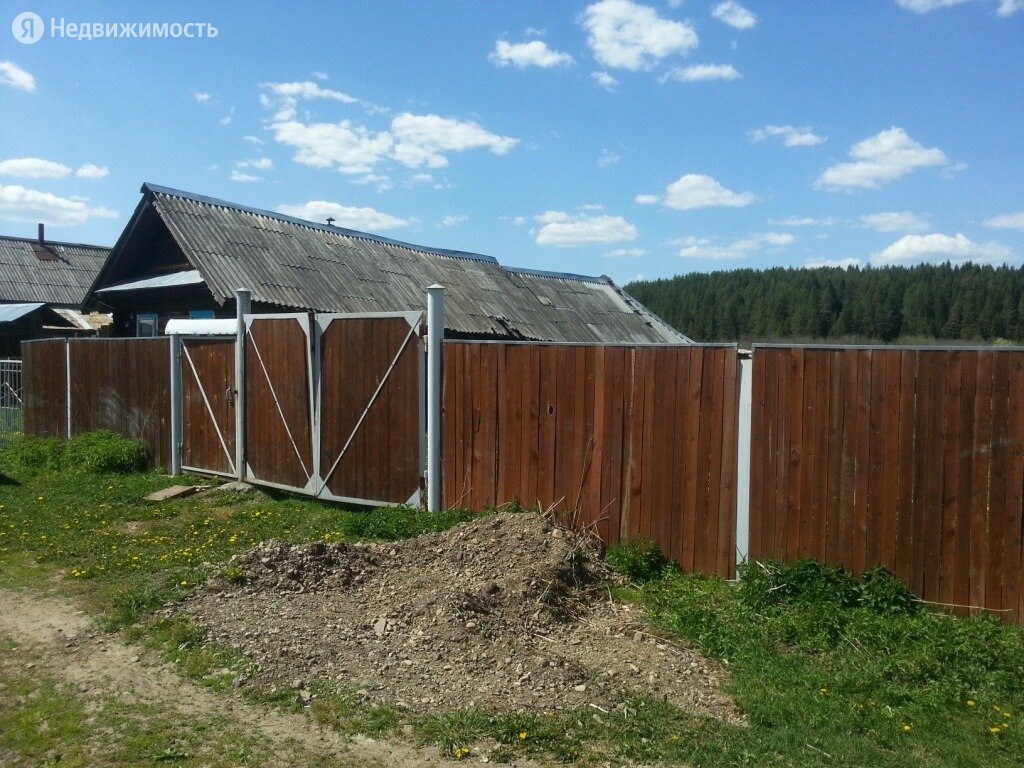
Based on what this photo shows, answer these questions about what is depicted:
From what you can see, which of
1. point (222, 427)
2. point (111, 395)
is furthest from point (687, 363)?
point (111, 395)

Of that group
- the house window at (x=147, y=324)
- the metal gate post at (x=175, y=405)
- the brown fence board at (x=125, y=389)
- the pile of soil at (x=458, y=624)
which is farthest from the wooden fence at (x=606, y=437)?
the house window at (x=147, y=324)

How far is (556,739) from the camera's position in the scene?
13.4ft

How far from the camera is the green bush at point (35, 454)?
1286cm

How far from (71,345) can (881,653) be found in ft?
43.6

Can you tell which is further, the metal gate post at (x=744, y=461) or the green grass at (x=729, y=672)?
the metal gate post at (x=744, y=461)

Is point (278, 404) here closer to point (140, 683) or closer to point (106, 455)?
point (106, 455)

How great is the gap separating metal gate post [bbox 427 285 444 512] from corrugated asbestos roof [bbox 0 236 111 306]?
21650 millimetres

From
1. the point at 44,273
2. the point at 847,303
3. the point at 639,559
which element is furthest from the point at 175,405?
the point at 847,303

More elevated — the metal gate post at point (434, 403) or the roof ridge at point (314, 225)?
the roof ridge at point (314, 225)

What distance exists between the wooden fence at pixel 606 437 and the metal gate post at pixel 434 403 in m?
0.08

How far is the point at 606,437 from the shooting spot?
7.43 meters

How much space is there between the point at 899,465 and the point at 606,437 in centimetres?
Answer: 241

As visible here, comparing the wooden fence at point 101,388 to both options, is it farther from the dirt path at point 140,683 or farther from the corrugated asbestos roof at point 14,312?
the dirt path at point 140,683

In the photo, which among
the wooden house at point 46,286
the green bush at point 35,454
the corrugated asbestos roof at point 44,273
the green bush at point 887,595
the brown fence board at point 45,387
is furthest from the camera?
the corrugated asbestos roof at point 44,273
